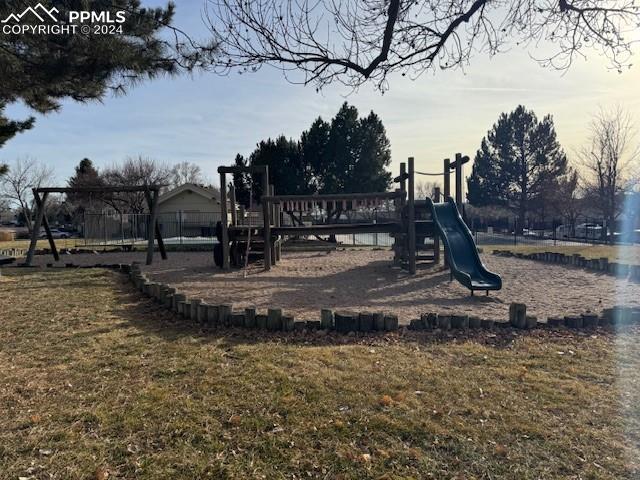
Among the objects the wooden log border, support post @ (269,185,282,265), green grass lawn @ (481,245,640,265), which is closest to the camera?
the wooden log border

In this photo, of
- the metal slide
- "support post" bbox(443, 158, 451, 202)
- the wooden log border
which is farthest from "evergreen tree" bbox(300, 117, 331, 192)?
the wooden log border

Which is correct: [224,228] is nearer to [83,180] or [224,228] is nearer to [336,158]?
[336,158]

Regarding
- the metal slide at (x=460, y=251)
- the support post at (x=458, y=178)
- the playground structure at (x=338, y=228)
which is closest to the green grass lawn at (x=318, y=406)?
the metal slide at (x=460, y=251)

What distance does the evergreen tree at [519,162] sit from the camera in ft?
130

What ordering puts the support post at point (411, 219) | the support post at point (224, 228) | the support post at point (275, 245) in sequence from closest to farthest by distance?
the support post at point (411, 219) < the support post at point (224, 228) < the support post at point (275, 245)

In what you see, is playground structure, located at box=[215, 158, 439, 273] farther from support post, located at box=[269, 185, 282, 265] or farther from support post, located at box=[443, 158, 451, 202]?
support post, located at box=[443, 158, 451, 202]

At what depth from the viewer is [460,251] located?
855cm

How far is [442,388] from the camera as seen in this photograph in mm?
3246

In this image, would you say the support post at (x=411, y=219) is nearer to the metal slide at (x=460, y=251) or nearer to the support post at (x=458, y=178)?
the metal slide at (x=460, y=251)

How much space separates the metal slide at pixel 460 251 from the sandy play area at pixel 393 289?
24 cm

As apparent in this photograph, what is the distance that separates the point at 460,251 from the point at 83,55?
720 centimetres

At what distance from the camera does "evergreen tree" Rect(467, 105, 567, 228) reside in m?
39.6

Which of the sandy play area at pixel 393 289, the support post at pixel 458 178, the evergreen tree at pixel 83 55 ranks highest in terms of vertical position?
the evergreen tree at pixel 83 55

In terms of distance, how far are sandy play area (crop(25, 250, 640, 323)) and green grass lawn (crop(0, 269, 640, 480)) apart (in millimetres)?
1557
